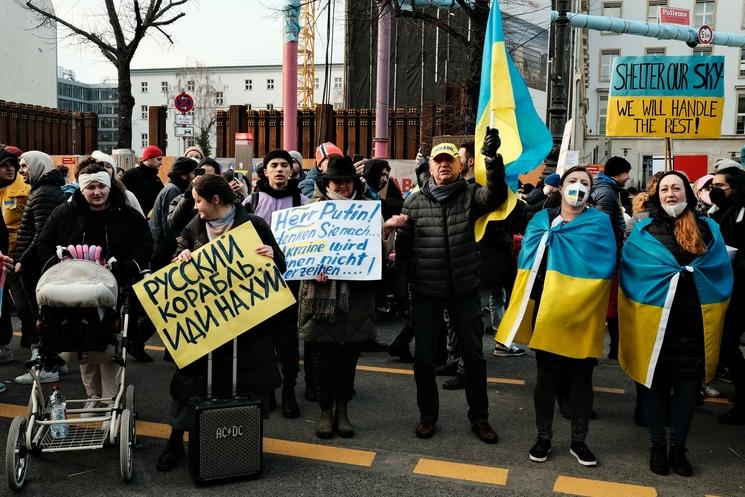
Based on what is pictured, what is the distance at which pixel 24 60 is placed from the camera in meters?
52.5

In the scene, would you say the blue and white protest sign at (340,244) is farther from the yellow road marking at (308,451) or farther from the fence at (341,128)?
the fence at (341,128)

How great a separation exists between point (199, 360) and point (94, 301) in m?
0.75

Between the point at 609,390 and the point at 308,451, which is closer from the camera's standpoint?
the point at 308,451

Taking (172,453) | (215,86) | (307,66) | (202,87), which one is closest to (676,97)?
(172,453)

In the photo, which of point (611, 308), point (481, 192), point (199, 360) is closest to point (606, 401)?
point (611, 308)

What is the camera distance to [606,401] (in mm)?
6410

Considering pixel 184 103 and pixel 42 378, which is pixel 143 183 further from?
pixel 184 103

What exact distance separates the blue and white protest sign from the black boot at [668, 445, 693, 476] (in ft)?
7.31

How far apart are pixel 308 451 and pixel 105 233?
6.72ft

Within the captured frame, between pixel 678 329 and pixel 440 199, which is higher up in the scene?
pixel 440 199

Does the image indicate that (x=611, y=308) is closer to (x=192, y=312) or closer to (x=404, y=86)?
(x=192, y=312)

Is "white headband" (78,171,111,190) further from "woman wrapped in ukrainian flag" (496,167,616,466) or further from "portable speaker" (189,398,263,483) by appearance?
"woman wrapped in ukrainian flag" (496,167,616,466)

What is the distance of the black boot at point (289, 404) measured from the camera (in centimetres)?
589

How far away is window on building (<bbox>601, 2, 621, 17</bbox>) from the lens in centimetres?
5667
